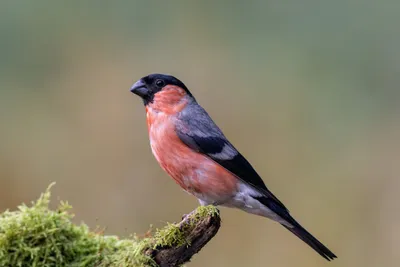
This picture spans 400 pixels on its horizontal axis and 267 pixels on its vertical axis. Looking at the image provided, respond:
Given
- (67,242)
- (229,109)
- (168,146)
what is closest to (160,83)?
(168,146)

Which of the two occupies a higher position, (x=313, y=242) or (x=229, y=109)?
(x=229, y=109)

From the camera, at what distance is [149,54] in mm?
6094

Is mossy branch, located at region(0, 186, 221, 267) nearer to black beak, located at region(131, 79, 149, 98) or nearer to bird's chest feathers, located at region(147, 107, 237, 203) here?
bird's chest feathers, located at region(147, 107, 237, 203)

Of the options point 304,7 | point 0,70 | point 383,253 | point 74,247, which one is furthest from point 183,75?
point 74,247

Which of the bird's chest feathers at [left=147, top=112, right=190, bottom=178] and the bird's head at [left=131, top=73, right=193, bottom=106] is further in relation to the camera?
the bird's head at [left=131, top=73, right=193, bottom=106]

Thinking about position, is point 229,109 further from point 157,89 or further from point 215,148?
point 215,148


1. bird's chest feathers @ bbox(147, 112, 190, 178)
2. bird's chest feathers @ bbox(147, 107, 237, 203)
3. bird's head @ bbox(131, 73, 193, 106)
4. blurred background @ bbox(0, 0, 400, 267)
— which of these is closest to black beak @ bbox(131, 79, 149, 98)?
bird's head @ bbox(131, 73, 193, 106)

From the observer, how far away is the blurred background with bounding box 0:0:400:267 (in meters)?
5.38

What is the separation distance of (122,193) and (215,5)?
222 cm

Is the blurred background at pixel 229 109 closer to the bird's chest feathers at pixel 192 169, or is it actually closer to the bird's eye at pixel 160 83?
the bird's eye at pixel 160 83

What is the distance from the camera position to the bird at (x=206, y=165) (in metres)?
3.29

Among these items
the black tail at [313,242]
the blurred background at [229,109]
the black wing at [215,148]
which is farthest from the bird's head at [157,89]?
the blurred background at [229,109]

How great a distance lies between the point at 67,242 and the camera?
108 inches

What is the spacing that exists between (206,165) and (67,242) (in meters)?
0.90
